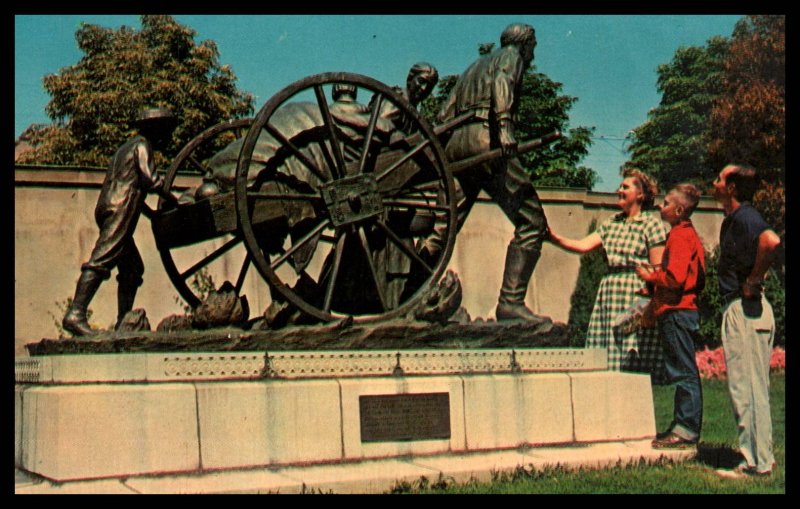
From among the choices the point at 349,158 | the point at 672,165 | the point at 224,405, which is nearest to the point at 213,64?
the point at 672,165

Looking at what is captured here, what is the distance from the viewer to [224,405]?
6371 millimetres

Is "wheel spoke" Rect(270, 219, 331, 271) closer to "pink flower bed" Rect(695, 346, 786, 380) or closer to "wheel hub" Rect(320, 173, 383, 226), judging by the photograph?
"wheel hub" Rect(320, 173, 383, 226)

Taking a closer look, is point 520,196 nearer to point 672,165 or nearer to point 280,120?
point 280,120

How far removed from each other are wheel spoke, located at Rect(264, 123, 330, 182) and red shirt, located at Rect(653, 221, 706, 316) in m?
2.65

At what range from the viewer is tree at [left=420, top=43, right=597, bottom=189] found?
2783 cm

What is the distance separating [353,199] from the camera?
7.39 metres

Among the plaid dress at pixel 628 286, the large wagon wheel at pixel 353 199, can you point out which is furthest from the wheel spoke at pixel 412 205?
the plaid dress at pixel 628 286

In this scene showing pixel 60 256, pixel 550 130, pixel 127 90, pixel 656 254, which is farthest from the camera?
pixel 550 130

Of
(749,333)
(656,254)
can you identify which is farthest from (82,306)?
(749,333)

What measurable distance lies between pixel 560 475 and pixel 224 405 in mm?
2344

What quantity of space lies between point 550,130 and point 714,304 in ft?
42.2

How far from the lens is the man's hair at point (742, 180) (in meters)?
6.77

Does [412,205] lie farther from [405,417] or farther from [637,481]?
[637,481]

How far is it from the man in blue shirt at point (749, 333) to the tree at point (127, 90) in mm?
18903
